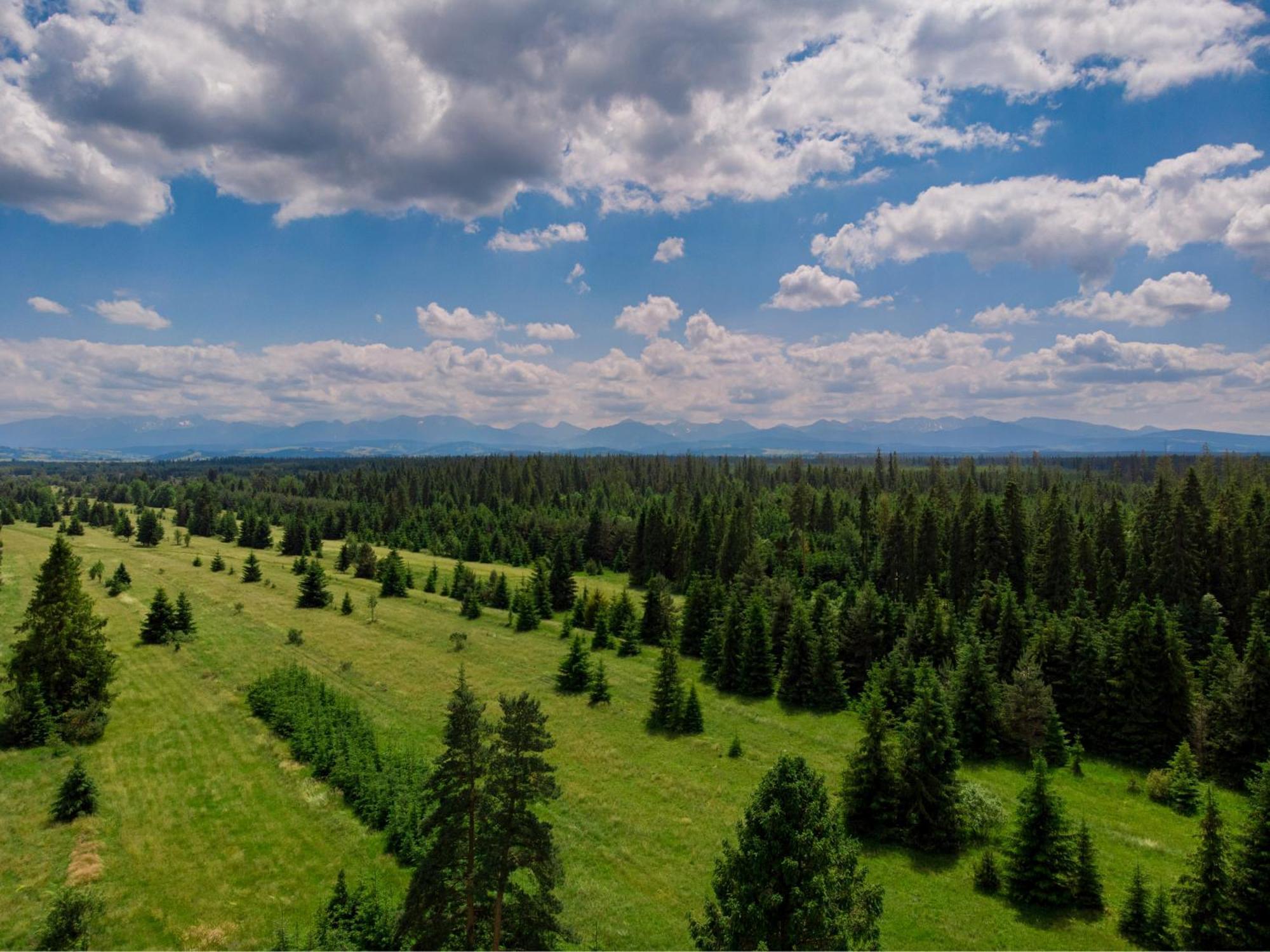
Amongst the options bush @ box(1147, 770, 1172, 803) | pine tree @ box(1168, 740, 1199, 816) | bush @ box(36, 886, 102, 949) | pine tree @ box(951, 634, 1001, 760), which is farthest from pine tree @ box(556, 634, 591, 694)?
pine tree @ box(1168, 740, 1199, 816)

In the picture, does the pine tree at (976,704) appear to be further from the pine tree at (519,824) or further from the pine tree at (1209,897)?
the pine tree at (519,824)

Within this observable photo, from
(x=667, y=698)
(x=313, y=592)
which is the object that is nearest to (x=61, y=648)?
(x=313, y=592)

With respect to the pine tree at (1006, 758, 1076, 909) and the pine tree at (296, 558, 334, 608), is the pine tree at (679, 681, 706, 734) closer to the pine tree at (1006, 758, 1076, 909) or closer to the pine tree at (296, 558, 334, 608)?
the pine tree at (1006, 758, 1076, 909)

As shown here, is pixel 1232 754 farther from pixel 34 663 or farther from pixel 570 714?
pixel 34 663

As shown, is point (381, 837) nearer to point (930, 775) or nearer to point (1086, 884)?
point (930, 775)

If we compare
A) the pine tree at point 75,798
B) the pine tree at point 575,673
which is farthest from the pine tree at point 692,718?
the pine tree at point 75,798

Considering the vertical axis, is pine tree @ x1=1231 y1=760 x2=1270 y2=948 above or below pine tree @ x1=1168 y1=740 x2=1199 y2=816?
above

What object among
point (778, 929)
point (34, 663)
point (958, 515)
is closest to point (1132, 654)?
point (958, 515)
